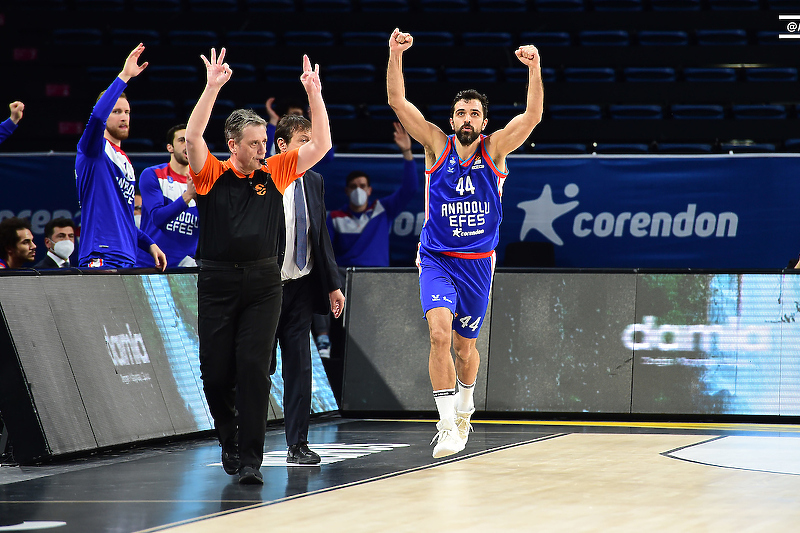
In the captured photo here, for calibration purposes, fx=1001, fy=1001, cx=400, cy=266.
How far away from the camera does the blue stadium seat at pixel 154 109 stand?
1434 centimetres

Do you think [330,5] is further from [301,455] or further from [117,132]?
[301,455]

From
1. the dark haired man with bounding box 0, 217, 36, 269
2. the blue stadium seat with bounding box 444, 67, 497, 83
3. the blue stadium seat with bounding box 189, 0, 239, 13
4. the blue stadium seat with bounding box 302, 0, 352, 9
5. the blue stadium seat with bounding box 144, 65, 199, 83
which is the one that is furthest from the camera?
the blue stadium seat with bounding box 189, 0, 239, 13

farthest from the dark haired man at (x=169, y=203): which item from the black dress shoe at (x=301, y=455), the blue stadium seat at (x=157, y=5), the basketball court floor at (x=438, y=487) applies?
the blue stadium seat at (x=157, y=5)

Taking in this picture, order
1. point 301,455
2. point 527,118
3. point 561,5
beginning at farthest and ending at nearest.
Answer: point 561,5 < point 527,118 < point 301,455

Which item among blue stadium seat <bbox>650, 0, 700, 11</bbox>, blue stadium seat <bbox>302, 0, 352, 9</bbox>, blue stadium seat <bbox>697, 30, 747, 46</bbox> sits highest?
blue stadium seat <bbox>650, 0, 700, 11</bbox>

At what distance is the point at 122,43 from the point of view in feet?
51.5

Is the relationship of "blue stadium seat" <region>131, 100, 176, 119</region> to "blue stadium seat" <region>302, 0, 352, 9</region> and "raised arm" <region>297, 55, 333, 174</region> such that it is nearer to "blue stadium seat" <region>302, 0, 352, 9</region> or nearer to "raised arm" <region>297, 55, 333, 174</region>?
"blue stadium seat" <region>302, 0, 352, 9</region>

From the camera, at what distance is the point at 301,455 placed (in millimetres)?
5867

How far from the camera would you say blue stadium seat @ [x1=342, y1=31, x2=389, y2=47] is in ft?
49.9

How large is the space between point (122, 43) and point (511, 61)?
6.07 m

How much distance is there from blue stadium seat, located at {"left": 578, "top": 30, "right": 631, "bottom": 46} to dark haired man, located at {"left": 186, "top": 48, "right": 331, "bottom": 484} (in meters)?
10.3

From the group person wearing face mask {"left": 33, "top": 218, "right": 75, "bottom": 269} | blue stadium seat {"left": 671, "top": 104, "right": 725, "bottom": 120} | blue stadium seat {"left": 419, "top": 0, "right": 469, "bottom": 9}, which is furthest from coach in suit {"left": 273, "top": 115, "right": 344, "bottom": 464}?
blue stadium seat {"left": 419, "top": 0, "right": 469, "bottom": 9}

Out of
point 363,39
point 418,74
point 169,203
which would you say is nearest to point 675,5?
point 418,74

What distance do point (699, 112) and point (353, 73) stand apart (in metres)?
4.95
